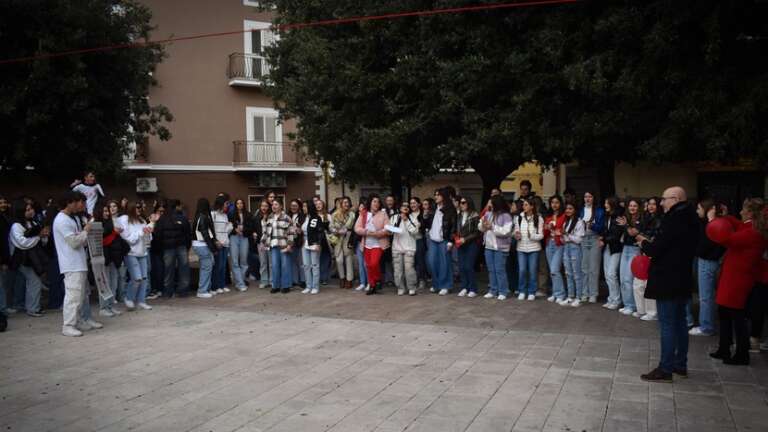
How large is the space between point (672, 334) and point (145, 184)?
22.7 metres

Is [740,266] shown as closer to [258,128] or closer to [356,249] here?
[356,249]

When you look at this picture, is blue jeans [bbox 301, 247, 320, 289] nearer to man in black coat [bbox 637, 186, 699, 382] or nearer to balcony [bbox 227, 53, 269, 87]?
man in black coat [bbox 637, 186, 699, 382]

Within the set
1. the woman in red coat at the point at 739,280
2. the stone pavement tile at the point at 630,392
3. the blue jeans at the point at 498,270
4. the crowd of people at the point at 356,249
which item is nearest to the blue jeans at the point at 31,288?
the crowd of people at the point at 356,249

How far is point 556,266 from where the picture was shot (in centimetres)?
1062

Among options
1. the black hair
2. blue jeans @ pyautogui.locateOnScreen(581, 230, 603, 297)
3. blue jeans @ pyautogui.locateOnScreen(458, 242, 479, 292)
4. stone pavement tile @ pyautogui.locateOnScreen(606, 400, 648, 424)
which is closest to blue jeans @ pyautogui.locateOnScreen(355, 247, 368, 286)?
blue jeans @ pyautogui.locateOnScreen(458, 242, 479, 292)

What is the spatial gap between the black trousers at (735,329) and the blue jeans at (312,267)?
282 inches

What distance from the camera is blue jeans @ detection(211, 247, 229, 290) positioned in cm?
1246

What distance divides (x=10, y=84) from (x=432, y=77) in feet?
26.2

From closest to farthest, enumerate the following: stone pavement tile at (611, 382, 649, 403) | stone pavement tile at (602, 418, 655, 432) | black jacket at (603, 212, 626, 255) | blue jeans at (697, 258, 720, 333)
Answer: stone pavement tile at (602, 418, 655, 432)
stone pavement tile at (611, 382, 649, 403)
blue jeans at (697, 258, 720, 333)
black jacket at (603, 212, 626, 255)

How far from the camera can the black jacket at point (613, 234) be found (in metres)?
9.80

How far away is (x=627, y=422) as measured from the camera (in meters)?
5.08

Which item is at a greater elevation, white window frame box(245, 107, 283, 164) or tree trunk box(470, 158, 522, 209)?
white window frame box(245, 107, 283, 164)

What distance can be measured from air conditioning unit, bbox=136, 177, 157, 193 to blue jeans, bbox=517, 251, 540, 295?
Answer: 60.1 ft

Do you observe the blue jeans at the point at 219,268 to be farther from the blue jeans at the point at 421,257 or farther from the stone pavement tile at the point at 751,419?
the stone pavement tile at the point at 751,419
